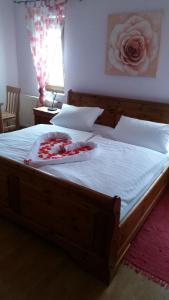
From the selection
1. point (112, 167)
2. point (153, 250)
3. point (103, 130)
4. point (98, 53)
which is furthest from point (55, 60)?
point (153, 250)

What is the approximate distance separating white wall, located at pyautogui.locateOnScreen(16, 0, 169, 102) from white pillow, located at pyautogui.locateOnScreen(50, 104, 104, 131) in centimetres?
41

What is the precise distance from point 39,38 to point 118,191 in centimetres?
303

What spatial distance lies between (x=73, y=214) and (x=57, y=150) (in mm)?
765

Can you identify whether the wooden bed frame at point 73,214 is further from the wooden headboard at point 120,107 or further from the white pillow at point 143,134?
the wooden headboard at point 120,107

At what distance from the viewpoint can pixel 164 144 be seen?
256 centimetres

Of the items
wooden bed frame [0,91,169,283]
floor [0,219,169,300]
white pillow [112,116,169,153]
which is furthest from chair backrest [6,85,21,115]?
floor [0,219,169,300]

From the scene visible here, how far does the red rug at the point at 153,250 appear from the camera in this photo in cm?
179

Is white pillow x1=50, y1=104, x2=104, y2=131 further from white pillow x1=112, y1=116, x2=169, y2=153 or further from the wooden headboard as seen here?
white pillow x1=112, y1=116, x2=169, y2=153

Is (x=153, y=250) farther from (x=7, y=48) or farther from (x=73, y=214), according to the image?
(x=7, y=48)

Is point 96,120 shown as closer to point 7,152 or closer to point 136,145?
point 136,145

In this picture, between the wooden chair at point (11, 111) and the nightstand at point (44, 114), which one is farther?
the wooden chair at point (11, 111)

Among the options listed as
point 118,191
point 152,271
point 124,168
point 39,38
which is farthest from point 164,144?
point 39,38

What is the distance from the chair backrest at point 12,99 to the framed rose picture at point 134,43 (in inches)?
64.5

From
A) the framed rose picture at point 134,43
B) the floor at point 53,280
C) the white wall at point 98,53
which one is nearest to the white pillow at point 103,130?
the white wall at point 98,53
